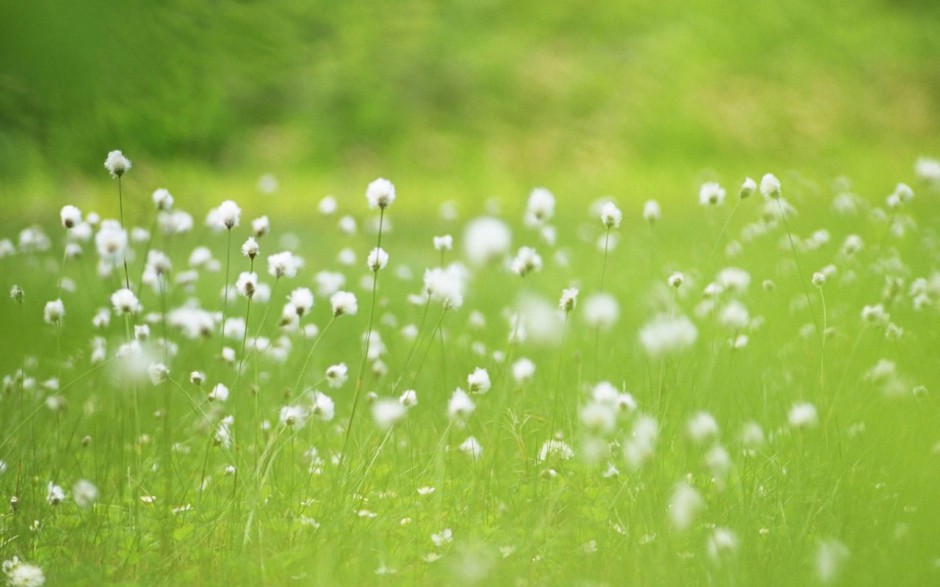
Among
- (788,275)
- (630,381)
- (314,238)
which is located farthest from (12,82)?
(314,238)

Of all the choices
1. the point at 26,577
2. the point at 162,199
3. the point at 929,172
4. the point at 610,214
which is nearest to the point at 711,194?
the point at 610,214

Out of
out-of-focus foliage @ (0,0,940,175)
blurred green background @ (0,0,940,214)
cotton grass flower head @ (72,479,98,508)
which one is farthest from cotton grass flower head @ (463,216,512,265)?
out-of-focus foliage @ (0,0,940,175)

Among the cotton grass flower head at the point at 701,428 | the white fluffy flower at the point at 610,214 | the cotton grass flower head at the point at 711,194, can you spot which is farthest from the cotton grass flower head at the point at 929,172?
the cotton grass flower head at the point at 701,428

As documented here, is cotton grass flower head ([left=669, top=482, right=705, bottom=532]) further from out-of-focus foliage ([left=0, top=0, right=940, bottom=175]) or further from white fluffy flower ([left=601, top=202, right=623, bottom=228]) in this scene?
out-of-focus foliage ([left=0, top=0, right=940, bottom=175])

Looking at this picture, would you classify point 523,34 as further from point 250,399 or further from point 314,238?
point 250,399

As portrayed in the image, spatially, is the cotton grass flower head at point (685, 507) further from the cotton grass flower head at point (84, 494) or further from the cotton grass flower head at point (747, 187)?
the cotton grass flower head at point (84, 494)

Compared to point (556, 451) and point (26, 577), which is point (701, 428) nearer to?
point (556, 451)

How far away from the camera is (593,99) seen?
16875 millimetres

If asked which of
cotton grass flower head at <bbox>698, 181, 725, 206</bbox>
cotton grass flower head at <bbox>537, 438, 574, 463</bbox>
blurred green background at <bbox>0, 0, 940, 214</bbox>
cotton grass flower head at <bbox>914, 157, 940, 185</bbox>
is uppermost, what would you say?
cotton grass flower head at <bbox>698, 181, 725, 206</bbox>

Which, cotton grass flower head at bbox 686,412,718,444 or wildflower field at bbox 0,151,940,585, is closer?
wildflower field at bbox 0,151,940,585

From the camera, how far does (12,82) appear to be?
2.77 metres

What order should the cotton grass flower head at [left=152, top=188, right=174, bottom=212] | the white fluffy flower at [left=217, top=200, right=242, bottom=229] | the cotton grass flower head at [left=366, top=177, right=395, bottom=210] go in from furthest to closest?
the cotton grass flower head at [left=152, top=188, right=174, bottom=212] < the white fluffy flower at [left=217, top=200, right=242, bottom=229] < the cotton grass flower head at [left=366, top=177, right=395, bottom=210]

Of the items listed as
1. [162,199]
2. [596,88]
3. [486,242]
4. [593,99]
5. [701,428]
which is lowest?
[593,99]

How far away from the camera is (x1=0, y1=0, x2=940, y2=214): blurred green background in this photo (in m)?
14.9
